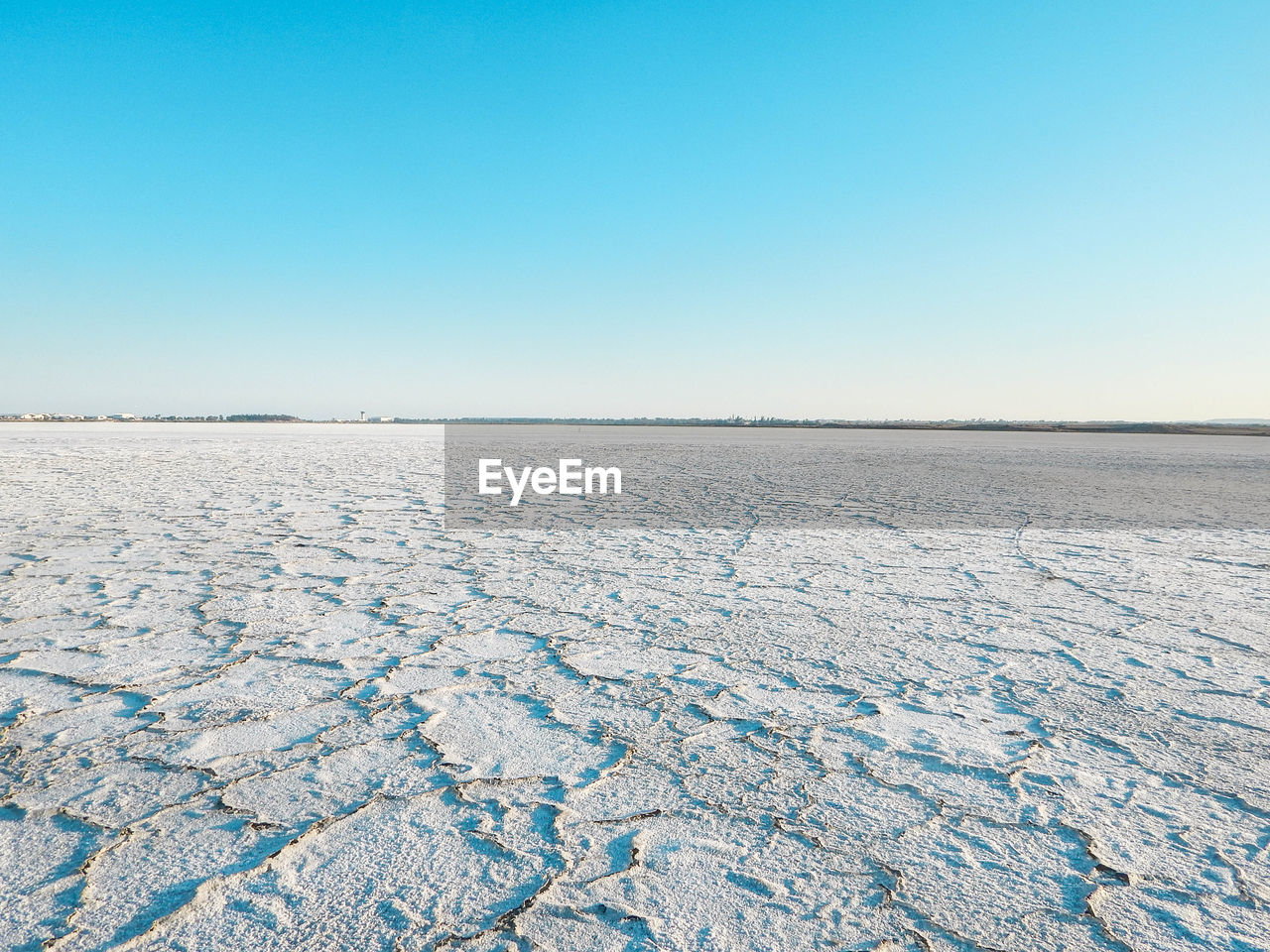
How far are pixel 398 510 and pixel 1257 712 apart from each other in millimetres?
4695

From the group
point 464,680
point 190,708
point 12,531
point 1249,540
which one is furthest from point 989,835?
point 12,531

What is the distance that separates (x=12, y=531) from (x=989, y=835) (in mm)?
5012

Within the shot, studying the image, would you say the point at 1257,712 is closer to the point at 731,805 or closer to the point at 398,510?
the point at 731,805

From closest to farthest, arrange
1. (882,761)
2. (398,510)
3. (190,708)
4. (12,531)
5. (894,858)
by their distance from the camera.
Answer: (894,858) < (882,761) < (190,708) < (12,531) < (398,510)

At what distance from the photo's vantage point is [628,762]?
1467 mm

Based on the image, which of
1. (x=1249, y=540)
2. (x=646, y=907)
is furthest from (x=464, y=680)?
(x=1249, y=540)

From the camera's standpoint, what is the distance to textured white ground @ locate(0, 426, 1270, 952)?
1.03 meters

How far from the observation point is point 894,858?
1152 millimetres


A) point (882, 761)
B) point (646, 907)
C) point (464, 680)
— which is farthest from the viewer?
point (464, 680)

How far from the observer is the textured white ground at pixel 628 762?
40.4 inches

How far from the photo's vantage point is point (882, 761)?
1.48 m

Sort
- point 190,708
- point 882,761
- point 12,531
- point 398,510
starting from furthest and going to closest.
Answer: point 398,510, point 12,531, point 190,708, point 882,761

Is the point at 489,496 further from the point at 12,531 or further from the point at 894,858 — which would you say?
the point at 894,858

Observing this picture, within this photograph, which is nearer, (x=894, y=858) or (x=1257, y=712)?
(x=894, y=858)
